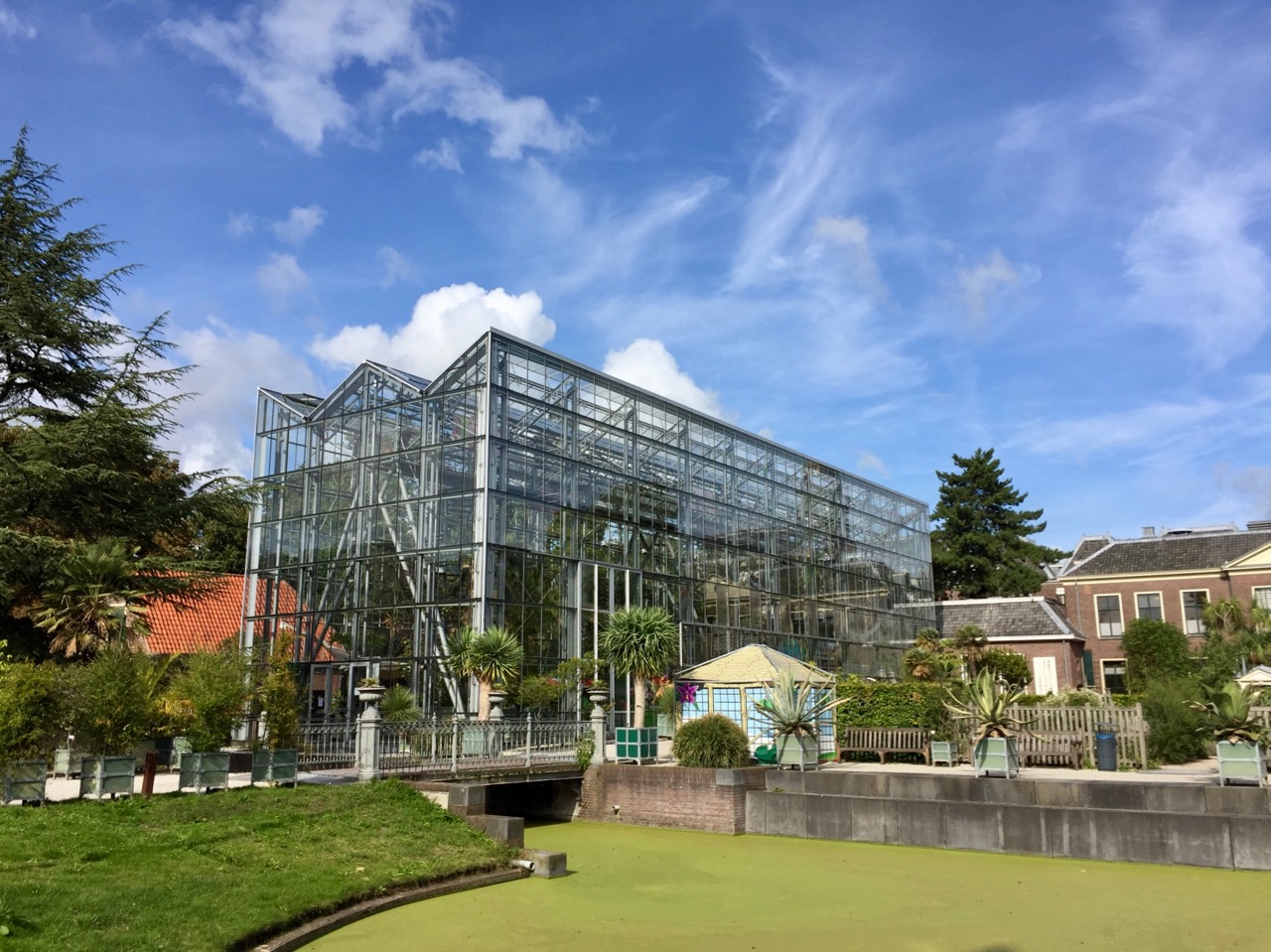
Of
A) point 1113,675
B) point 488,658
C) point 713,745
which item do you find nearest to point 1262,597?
point 1113,675

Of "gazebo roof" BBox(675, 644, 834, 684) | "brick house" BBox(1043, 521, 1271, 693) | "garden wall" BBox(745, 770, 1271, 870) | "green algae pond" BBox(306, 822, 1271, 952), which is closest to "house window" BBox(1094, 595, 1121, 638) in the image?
"brick house" BBox(1043, 521, 1271, 693)

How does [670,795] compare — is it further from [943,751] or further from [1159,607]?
[1159,607]

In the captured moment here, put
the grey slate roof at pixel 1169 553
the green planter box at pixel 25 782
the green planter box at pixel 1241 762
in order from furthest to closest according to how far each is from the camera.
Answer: the grey slate roof at pixel 1169 553 → the green planter box at pixel 1241 762 → the green planter box at pixel 25 782

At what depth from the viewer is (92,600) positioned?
19.4 metres

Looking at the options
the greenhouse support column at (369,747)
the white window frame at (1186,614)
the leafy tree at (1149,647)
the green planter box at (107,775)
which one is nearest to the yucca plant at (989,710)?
the greenhouse support column at (369,747)

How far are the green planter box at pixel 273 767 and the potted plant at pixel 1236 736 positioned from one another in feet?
49.0

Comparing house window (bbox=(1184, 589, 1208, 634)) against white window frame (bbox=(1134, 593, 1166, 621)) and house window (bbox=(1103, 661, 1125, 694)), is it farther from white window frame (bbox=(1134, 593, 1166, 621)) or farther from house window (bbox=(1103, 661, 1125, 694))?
house window (bbox=(1103, 661, 1125, 694))

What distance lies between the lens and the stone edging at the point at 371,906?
972 cm

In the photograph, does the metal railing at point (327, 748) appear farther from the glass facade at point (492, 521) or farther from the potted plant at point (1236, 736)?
the potted plant at point (1236, 736)

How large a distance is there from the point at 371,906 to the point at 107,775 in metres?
5.87

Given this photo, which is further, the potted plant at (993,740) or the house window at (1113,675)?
the house window at (1113,675)

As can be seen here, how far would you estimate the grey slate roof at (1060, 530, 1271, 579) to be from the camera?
5056 cm

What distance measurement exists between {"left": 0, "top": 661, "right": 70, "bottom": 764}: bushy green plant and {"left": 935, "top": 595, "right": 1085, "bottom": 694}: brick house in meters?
43.1

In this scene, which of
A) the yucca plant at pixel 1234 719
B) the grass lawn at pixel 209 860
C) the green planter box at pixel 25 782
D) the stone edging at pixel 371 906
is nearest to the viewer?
the grass lawn at pixel 209 860
